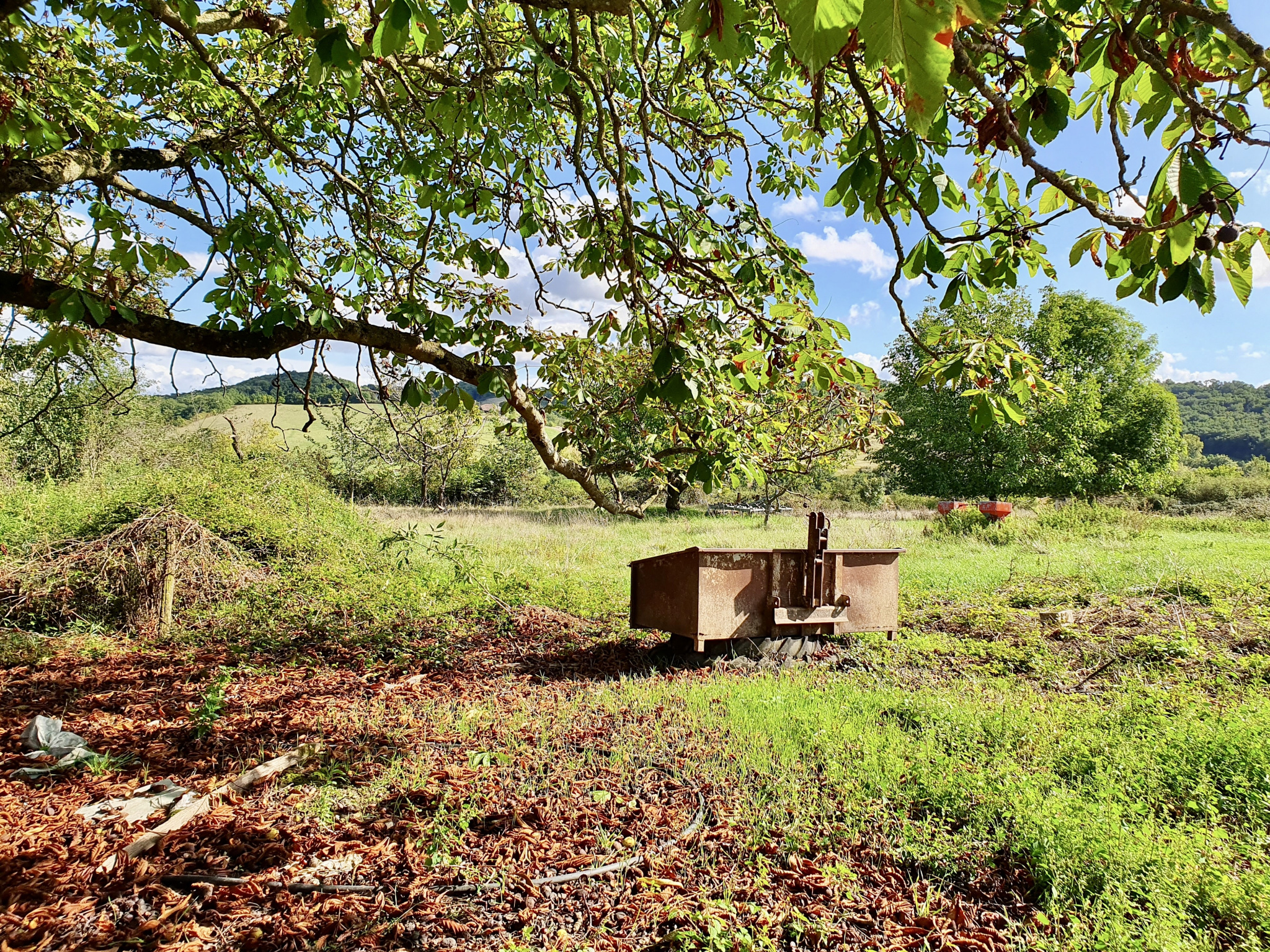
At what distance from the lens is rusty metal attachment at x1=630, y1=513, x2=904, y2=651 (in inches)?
259

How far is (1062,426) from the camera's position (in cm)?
3069

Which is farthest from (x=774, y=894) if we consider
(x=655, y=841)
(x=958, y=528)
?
(x=958, y=528)

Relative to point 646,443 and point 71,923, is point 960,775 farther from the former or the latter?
point 71,923

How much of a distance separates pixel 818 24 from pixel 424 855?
3.70m

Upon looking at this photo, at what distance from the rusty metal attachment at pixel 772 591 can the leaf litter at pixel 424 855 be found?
191cm

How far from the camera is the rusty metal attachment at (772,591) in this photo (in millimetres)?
6570

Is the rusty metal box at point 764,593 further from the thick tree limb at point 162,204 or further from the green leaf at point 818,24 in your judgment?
the green leaf at point 818,24

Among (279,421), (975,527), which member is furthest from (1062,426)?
(279,421)

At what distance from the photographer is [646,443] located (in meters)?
4.41

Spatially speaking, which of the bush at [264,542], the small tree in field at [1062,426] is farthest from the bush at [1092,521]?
the bush at [264,542]

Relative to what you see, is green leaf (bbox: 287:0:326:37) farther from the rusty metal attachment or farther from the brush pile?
the brush pile

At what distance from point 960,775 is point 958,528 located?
16532 mm

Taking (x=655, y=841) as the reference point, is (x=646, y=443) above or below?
above

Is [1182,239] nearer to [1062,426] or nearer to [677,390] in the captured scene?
[677,390]
